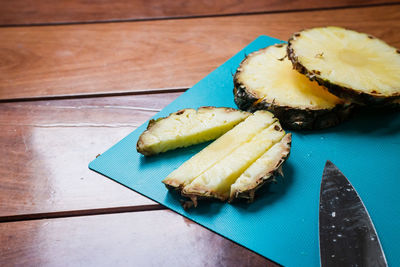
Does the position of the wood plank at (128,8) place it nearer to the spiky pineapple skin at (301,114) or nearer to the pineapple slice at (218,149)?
the spiky pineapple skin at (301,114)

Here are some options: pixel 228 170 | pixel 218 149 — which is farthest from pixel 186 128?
pixel 228 170

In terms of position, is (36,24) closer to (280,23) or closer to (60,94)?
(60,94)

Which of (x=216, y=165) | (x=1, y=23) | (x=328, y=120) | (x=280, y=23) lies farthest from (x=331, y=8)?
(x=1, y=23)

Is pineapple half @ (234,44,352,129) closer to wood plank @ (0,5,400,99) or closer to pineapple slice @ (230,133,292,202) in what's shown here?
pineapple slice @ (230,133,292,202)

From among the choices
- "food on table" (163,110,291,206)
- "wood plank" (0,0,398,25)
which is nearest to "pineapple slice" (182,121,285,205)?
"food on table" (163,110,291,206)

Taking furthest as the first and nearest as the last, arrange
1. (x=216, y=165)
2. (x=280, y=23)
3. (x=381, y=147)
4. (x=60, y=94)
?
(x=280, y=23), (x=60, y=94), (x=381, y=147), (x=216, y=165)

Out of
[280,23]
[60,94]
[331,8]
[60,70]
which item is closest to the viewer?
A: [60,94]

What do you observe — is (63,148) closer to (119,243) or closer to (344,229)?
(119,243)

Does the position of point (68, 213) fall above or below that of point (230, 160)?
below
